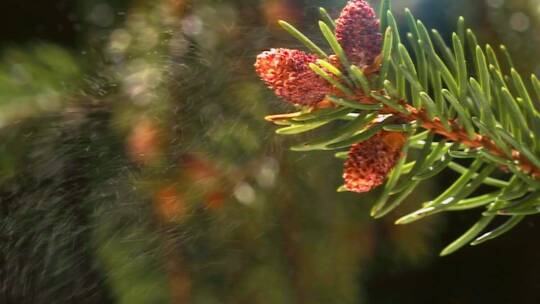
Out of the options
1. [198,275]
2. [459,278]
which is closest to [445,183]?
[459,278]

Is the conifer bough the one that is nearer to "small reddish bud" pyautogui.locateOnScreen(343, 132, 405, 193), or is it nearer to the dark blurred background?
"small reddish bud" pyautogui.locateOnScreen(343, 132, 405, 193)

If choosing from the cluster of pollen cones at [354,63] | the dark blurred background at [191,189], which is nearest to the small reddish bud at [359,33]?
the cluster of pollen cones at [354,63]

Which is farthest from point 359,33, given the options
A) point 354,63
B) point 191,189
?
point 191,189

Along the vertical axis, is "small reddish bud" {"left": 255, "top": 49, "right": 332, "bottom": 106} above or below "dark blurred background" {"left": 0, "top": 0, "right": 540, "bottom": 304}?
above

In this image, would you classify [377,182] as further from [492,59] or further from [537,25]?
[537,25]

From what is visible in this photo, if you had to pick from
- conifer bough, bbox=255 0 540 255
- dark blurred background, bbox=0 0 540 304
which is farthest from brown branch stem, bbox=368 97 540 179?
dark blurred background, bbox=0 0 540 304

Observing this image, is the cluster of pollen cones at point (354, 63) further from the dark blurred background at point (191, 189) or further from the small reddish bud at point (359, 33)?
the dark blurred background at point (191, 189)

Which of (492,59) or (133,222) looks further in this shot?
(133,222)
